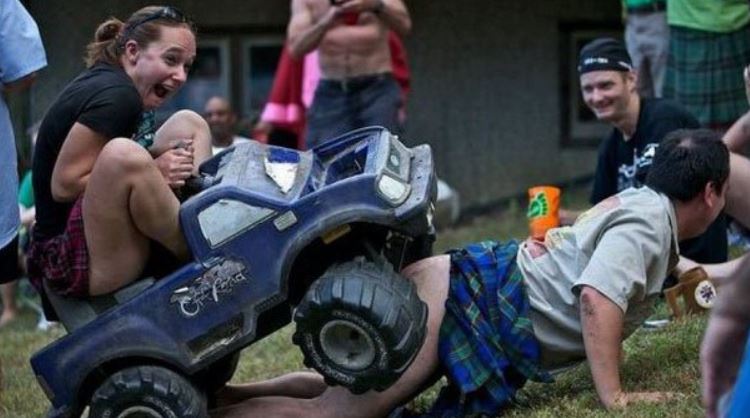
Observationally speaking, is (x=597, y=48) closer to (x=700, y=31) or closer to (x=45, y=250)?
(x=700, y=31)

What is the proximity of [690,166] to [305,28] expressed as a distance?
3.95 meters

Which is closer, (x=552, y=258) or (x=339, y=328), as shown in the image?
(x=339, y=328)

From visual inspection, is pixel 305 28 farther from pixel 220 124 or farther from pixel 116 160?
pixel 116 160

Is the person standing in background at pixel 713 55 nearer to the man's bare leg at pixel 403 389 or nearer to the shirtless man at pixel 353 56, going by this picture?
the shirtless man at pixel 353 56

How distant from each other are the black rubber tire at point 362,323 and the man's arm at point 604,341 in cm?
54

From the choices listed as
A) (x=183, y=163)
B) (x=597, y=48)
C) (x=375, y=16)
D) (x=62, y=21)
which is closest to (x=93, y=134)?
(x=183, y=163)

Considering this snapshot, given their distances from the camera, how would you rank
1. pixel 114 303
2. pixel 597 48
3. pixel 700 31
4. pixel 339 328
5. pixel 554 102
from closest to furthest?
pixel 339 328
pixel 114 303
pixel 597 48
pixel 700 31
pixel 554 102

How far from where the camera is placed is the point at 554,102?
447 inches

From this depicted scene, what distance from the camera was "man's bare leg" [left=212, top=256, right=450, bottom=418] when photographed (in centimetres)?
506

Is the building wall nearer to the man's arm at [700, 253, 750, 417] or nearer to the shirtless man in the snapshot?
the shirtless man

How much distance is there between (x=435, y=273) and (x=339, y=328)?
2.11 feet

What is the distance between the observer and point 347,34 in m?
8.70

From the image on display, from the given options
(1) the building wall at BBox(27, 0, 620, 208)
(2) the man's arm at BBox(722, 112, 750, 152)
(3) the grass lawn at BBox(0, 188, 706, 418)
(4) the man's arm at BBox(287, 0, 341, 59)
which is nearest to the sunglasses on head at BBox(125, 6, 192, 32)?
(3) the grass lawn at BBox(0, 188, 706, 418)

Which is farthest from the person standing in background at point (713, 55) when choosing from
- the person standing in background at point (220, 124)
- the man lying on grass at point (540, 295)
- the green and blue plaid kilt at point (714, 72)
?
the man lying on grass at point (540, 295)
